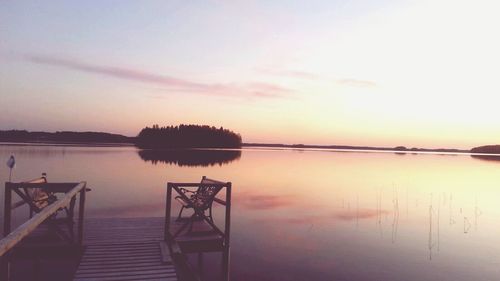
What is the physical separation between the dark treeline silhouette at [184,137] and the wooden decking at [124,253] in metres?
155

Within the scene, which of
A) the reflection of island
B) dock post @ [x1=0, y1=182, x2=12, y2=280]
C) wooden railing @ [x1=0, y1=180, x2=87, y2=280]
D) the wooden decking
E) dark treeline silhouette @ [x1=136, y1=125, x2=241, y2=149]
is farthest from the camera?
dark treeline silhouette @ [x1=136, y1=125, x2=241, y2=149]

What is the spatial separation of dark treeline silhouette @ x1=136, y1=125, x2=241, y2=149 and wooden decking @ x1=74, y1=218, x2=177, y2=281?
154856 millimetres

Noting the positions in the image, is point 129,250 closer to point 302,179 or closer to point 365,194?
point 365,194

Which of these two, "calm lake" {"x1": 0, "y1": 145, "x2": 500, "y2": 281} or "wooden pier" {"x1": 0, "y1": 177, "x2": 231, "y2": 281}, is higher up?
"wooden pier" {"x1": 0, "y1": 177, "x2": 231, "y2": 281}

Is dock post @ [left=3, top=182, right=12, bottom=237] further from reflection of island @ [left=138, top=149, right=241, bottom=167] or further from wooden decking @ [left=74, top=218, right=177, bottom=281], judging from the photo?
reflection of island @ [left=138, top=149, right=241, bottom=167]

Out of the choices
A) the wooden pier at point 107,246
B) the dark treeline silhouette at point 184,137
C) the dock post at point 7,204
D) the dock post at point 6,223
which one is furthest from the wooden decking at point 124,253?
the dark treeline silhouette at point 184,137

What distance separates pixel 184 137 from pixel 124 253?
6528 inches

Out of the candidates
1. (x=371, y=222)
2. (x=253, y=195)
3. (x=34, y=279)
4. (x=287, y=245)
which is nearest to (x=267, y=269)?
(x=287, y=245)

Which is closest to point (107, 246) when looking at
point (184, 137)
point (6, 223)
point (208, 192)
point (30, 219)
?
point (6, 223)

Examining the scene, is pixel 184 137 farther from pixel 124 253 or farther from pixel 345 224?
pixel 124 253

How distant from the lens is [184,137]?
568 ft

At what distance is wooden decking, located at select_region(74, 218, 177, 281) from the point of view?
318 inches

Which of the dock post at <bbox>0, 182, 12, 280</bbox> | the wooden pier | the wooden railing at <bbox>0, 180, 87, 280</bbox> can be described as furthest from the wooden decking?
the dock post at <bbox>0, 182, 12, 280</bbox>

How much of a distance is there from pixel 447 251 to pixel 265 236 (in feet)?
24.6
